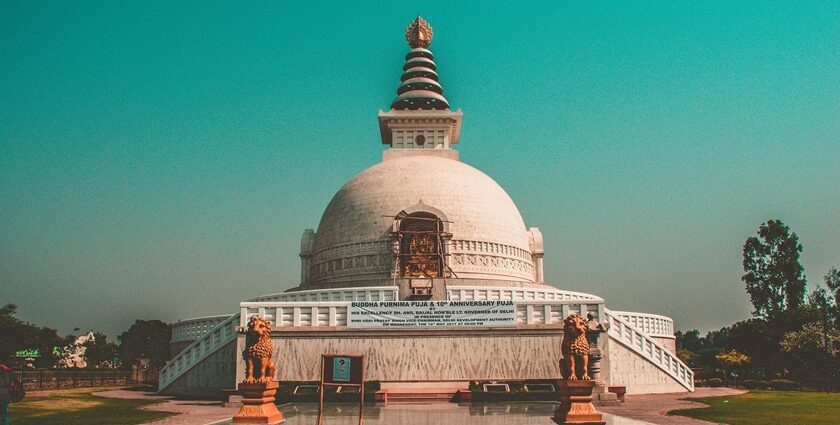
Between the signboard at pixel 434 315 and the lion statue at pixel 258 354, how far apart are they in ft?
27.4

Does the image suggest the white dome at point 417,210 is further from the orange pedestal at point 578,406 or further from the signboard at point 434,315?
the orange pedestal at point 578,406

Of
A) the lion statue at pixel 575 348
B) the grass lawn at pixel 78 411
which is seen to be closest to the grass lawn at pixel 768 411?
the lion statue at pixel 575 348

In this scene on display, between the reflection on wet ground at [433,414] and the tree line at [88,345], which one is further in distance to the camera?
the tree line at [88,345]

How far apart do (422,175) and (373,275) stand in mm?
6470

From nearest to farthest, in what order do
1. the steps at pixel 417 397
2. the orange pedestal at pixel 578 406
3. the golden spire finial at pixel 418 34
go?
the orange pedestal at pixel 578 406 → the steps at pixel 417 397 → the golden spire finial at pixel 418 34

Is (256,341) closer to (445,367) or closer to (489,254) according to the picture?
(445,367)

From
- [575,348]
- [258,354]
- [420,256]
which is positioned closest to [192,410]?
[258,354]

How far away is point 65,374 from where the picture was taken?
3309 cm

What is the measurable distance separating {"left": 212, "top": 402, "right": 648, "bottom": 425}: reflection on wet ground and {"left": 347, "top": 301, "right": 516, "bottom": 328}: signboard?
Result: 368cm

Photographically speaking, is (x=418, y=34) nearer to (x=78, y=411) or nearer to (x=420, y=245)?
(x=420, y=245)

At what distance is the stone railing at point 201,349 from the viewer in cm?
2542

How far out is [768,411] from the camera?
17375mm

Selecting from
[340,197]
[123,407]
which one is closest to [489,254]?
[340,197]

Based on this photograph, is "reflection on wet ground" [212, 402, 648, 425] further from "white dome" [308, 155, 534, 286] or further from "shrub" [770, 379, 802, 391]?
"shrub" [770, 379, 802, 391]
